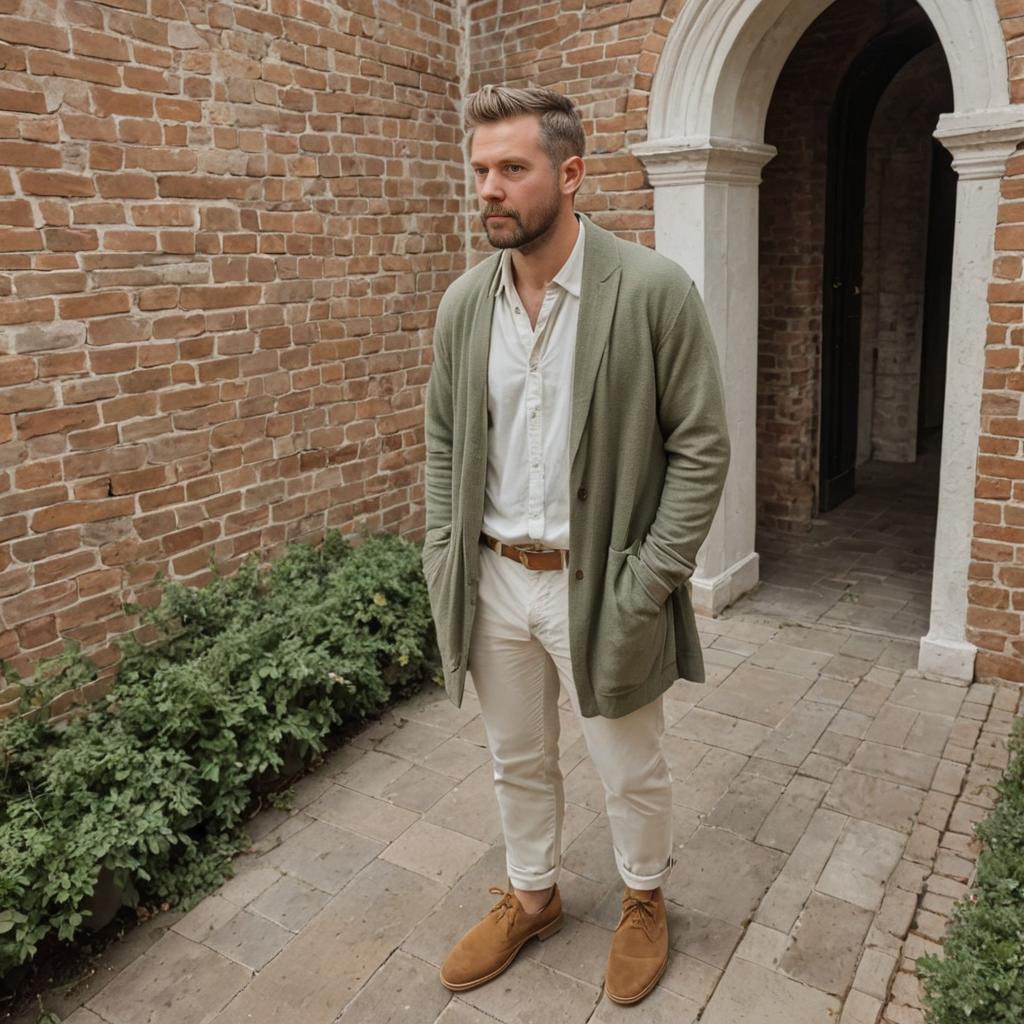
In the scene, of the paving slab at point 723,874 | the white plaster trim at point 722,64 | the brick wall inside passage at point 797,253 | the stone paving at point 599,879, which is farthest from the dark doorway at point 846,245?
the paving slab at point 723,874

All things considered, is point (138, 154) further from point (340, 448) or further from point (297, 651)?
point (297, 651)

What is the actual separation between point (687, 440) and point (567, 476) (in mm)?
301

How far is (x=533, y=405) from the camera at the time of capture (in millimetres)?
2293

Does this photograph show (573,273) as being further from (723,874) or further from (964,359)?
(964,359)

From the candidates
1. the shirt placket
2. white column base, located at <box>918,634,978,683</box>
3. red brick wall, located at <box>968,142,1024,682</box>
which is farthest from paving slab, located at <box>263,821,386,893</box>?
red brick wall, located at <box>968,142,1024,682</box>

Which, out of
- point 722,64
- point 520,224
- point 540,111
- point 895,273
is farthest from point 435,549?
point 895,273

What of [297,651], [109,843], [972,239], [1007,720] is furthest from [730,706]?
[109,843]

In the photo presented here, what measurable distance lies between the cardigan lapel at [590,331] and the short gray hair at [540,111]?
0.26 metres

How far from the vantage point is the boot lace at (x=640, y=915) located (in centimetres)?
268

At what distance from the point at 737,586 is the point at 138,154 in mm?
3930

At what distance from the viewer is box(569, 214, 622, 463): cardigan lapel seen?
2.18 meters

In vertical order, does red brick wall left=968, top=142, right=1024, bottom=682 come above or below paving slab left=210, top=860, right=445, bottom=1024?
above

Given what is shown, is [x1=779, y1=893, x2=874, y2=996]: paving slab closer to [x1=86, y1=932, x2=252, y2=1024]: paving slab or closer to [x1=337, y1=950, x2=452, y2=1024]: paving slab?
[x1=337, y1=950, x2=452, y2=1024]: paving slab

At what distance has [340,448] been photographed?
5332mm
